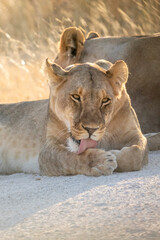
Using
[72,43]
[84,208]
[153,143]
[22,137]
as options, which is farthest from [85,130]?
[72,43]

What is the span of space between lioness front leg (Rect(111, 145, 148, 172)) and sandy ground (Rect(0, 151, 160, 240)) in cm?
6

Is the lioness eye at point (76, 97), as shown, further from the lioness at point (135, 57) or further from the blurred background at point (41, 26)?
the blurred background at point (41, 26)

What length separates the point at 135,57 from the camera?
18.6ft

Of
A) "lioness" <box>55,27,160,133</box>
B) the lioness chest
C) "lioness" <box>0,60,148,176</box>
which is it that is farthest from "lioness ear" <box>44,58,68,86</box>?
"lioness" <box>55,27,160,133</box>

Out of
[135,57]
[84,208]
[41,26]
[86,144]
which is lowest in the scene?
[84,208]

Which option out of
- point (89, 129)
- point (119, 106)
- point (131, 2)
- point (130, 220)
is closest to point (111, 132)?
point (119, 106)

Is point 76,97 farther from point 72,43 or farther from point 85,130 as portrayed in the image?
point 72,43

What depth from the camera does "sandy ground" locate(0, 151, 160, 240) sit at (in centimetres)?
248

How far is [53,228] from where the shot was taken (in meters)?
2.57

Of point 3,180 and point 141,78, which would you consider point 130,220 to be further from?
point 141,78

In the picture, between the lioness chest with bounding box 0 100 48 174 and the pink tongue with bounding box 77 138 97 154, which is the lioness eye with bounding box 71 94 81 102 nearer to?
the pink tongue with bounding box 77 138 97 154

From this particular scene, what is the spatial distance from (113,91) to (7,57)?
311 inches

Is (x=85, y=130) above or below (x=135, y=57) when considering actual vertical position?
below

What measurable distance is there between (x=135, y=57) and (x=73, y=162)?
2146 millimetres
